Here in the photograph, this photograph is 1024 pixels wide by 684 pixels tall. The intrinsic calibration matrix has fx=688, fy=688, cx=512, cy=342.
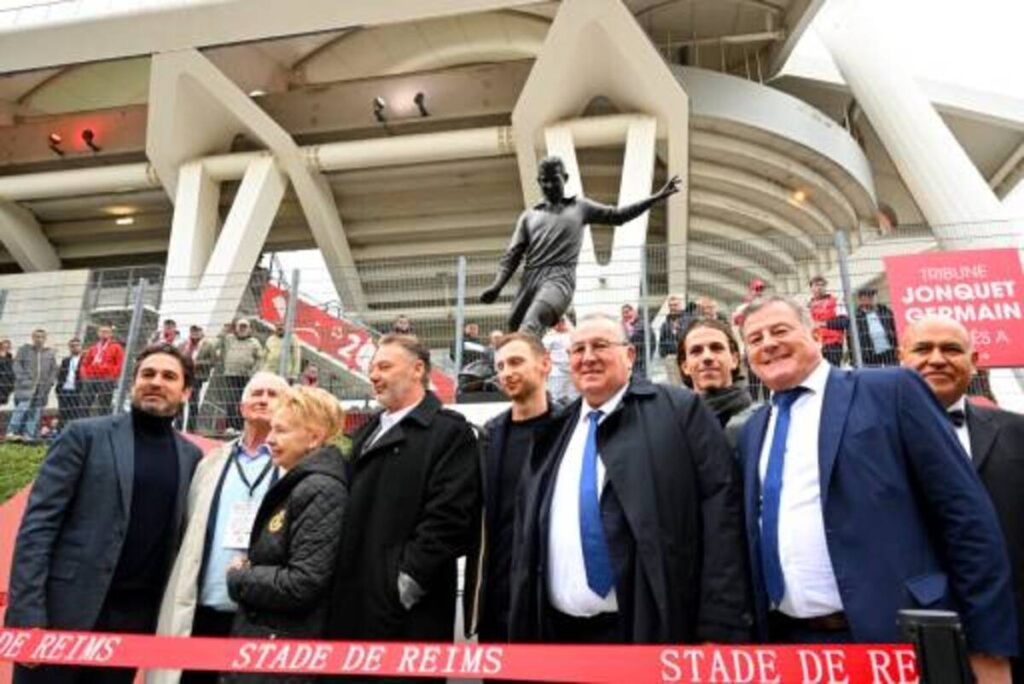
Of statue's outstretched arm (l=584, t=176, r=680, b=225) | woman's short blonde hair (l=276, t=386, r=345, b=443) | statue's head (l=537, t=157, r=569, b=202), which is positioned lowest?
woman's short blonde hair (l=276, t=386, r=345, b=443)

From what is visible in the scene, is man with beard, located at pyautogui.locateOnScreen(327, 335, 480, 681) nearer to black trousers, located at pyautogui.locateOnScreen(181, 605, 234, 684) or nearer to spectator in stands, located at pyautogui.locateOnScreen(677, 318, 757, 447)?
black trousers, located at pyautogui.locateOnScreen(181, 605, 234, 684)

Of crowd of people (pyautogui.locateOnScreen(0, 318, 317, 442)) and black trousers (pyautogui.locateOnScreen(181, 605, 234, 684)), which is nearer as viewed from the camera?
black trousers (pyautogui.locateOnScreen(181, 605, 234, 684))

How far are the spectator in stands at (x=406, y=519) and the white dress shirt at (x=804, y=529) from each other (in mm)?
972

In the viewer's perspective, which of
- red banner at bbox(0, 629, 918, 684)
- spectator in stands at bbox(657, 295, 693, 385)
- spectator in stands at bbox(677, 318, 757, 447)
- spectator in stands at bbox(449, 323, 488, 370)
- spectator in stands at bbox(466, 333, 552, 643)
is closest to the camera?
red banner at bbox(0, 629, 918, 684)

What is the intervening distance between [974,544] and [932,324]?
1.02m

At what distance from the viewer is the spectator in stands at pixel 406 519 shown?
2127mm

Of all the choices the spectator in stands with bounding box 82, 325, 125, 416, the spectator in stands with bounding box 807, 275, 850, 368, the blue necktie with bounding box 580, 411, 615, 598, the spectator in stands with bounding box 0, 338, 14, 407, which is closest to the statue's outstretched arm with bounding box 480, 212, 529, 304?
the blue necktie with bounding box 580, 411, 615, 598

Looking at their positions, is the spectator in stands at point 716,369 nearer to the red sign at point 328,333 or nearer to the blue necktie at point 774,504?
the blue necktie at point 774,504

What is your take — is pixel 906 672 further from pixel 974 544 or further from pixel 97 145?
pixel 97 145

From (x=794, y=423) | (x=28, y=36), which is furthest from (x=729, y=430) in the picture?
(x=28, y=36)

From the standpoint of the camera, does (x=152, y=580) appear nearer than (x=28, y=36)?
Yes

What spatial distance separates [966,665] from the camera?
3.86ft

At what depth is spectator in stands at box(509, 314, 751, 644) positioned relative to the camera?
1.81m

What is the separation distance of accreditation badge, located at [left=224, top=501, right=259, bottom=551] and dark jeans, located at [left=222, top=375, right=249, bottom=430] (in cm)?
502
